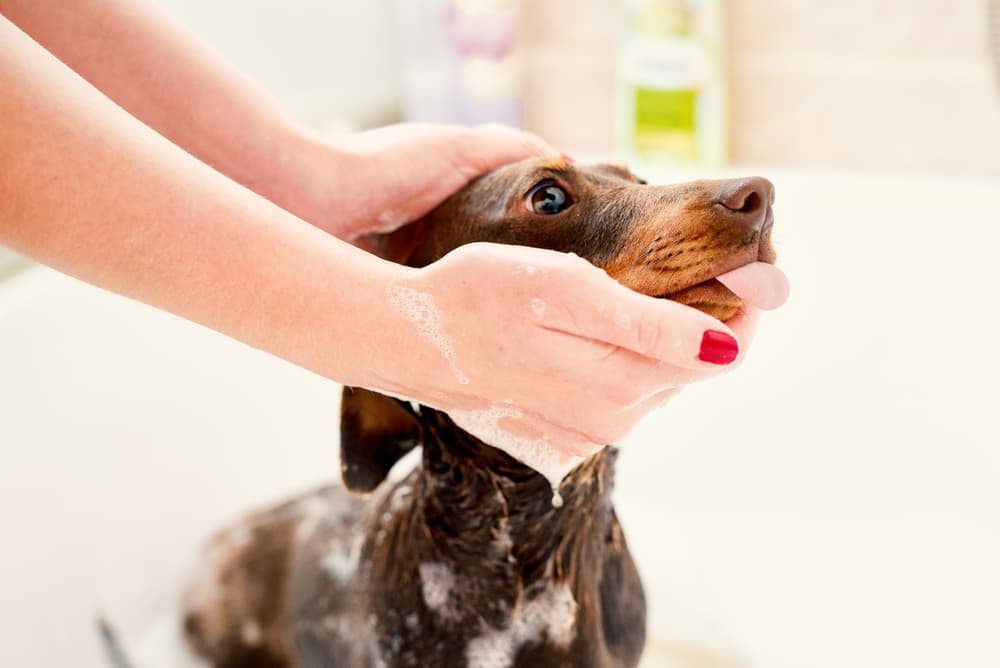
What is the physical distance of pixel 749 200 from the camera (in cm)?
116

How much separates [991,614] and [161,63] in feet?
6.75

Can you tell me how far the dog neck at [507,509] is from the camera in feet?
4.83

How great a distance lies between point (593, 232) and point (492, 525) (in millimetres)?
451

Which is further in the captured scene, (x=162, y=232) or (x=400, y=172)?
(x=400, y=172)

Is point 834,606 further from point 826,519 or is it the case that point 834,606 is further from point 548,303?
point 548,303

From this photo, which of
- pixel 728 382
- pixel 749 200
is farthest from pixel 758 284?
→ pixel 728 382

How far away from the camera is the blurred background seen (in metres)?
2.34

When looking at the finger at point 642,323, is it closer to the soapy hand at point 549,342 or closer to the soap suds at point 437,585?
the soapy hand at point 549,342

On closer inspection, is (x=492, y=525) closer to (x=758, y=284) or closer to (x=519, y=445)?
(x=519, y=445)

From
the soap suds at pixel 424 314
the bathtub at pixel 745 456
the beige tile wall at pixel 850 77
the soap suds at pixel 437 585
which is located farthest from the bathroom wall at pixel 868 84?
the soap suds at pixel 424 314

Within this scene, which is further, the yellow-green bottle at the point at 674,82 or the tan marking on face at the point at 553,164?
the yellow-green bottle at the point at 674,82

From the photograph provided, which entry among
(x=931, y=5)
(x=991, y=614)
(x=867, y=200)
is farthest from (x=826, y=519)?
(x=931, y=5)

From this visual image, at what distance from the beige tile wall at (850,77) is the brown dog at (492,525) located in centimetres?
178

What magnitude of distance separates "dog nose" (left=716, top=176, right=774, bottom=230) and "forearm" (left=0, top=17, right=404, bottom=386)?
38 cm
